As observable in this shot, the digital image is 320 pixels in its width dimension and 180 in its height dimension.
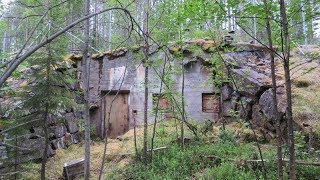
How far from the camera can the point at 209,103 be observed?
10.2 meters

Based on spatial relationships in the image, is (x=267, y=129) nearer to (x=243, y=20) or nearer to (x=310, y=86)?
(x=310, y=86)

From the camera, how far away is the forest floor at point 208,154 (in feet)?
18.1

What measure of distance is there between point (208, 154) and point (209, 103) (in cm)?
381

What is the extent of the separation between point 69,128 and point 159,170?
557cm

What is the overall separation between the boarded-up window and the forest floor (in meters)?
1.16

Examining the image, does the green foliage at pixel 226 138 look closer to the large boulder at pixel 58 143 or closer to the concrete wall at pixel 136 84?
the concrete wall at pixel 136 84

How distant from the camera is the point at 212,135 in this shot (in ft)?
27.3

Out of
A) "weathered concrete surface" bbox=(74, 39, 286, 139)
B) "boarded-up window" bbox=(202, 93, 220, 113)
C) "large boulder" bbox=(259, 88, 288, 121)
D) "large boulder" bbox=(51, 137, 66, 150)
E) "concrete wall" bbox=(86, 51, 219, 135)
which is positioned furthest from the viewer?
"concrete wall" bbox=(86, 51, 219, 135)

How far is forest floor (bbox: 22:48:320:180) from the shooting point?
18.1 ft

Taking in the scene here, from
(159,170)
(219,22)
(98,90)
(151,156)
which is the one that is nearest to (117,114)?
(98,90)

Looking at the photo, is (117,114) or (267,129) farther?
(117,114)

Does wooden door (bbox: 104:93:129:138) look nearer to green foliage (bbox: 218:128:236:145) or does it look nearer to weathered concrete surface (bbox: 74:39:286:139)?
weathered concrete surface (bbox: 74:39:286:139)

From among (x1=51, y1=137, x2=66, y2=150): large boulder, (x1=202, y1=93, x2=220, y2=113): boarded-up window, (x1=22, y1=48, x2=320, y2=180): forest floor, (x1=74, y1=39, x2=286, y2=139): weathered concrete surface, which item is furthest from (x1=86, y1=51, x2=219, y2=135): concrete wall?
(x1=51, y1=137, x2=66, y2=150): large boulder

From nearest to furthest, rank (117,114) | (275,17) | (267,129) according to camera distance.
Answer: (275,17) → (267,129) → (117,114)
